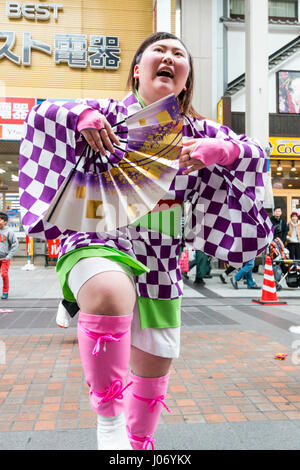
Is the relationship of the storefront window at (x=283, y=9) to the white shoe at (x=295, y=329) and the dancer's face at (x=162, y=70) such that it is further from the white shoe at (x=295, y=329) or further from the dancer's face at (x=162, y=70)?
the dancer's face at (x=162, y=70)

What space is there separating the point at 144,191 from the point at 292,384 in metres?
2.47

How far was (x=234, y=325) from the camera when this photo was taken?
17.2 ft

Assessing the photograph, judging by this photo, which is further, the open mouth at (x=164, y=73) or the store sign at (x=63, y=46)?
the store sign at (x=63, y=46)

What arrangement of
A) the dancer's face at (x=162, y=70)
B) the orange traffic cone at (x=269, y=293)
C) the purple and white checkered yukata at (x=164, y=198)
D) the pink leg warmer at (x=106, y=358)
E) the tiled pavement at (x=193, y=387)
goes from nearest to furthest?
the pink leg warmer at (x=106, y=358) < the purple and white checkered yukata at (x=164, y=198) < the dancer's face at (x=162, y=70) < the tiled pavement at (x=193, y=387) < the orange traffic cone at (x=269, y=293)

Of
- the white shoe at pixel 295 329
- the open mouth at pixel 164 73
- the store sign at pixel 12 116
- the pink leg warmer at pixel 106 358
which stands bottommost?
the white shoe at pixel 295 329

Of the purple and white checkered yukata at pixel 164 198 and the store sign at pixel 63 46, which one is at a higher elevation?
the store sign at pixel 63 46

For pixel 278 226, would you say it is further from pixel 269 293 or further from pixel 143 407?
pixel 143 407

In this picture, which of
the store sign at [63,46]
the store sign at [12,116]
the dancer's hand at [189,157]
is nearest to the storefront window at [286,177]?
the store sign at [63,46]

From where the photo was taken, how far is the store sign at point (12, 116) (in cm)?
1214

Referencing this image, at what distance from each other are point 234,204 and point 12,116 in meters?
12.0

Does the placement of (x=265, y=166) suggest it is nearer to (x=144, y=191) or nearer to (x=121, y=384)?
(x=144, y=191)

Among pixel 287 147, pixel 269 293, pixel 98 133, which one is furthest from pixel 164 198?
pixel 287 147

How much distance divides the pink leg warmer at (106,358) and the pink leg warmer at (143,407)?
0.38m

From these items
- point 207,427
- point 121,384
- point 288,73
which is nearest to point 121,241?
point 121,384
